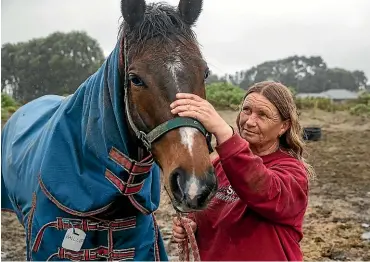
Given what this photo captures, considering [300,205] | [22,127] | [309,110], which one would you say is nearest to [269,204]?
[300,205]

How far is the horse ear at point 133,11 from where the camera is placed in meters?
2.04

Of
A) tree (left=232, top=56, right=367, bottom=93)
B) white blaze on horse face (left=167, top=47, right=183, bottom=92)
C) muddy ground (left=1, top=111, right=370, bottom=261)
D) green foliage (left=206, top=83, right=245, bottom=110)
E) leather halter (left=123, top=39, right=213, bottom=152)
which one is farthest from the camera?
tree (left=232, top=56, right=367, bottom=93)

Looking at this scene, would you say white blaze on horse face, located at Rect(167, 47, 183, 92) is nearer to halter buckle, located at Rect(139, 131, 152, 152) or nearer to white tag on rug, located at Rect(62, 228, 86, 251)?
halter buckle, located at Rect(139, 131, 152, 152)

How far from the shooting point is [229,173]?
1.69 meters

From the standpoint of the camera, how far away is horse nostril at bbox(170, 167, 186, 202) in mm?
1612

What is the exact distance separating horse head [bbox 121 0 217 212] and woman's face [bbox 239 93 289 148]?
0.27 metres

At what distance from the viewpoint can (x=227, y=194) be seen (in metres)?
2.00

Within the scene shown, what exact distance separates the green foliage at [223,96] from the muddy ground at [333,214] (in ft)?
25.0

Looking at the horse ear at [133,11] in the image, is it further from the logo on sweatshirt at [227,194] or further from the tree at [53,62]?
the tree at [53,62]

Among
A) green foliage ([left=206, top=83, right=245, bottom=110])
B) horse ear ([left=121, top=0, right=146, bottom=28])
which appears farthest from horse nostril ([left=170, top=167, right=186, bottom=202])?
green foliage ([left=206, top=83, right=245, bottom=110])

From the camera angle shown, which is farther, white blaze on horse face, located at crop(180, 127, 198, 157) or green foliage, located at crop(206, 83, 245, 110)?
green foliage, located at crop(206, 83, 245, 110)

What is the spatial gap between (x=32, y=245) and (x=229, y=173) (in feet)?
4.76

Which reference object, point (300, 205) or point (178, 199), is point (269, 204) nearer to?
point (300, 205)

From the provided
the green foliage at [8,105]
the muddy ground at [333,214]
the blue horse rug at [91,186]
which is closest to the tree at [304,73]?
the green foliage at [8,105]
